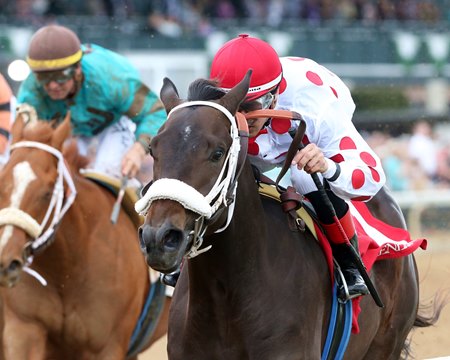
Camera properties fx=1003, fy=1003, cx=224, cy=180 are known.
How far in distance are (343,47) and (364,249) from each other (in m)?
15.0

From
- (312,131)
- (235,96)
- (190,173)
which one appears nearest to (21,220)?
(312,131)

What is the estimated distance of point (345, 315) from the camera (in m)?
3.80

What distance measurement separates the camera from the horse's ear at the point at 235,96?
3.15 metres

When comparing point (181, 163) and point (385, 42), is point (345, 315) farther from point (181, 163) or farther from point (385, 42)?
point (385, 42)

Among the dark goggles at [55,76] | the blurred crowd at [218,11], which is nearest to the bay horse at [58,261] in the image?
the dark goggles at [55,76]

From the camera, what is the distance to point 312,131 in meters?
3.76

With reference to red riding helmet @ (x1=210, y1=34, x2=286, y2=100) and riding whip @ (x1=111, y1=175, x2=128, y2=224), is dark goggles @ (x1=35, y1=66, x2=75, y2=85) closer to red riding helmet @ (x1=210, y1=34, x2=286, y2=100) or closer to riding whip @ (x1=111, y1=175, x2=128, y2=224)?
riding whip @ (x1=111, y1=175, x2=128, y2=224)

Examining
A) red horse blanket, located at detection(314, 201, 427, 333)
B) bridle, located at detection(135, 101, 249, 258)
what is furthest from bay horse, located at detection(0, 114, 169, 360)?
bridle, located at detection(135, 101, 249, 258)

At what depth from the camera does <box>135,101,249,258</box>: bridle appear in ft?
9.36

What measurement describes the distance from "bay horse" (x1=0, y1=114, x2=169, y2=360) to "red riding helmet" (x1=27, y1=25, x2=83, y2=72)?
379mm

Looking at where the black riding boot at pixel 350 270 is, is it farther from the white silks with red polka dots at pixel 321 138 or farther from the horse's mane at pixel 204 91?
the horse's mane at pixel 204 91

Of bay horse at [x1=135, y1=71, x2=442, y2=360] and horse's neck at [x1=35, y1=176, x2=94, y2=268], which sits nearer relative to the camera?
bay horse at [x1=135, y1=71, x2=442, y2=360]

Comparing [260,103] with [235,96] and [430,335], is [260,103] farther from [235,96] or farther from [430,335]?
[430,335]

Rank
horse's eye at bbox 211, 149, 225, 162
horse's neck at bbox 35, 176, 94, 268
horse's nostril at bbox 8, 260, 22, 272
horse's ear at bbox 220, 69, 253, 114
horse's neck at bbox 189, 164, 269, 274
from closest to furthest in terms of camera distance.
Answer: horse's eye at bbox 211, 149, 225, 162
horse's ear at bbox 220, 69, 253, 114
horse's neck at bbox 189, 164, 269, 274
horse's nostril at bbox 8, 260, 22, 272
horse's neck at bbox 35, 176, 94, 268
